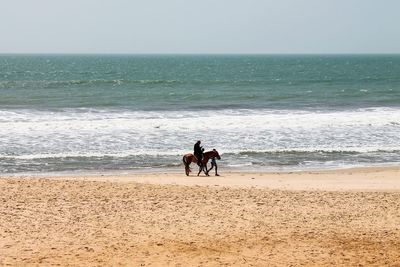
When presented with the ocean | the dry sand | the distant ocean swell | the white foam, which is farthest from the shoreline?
the white foam

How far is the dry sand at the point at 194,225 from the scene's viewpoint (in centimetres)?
1109

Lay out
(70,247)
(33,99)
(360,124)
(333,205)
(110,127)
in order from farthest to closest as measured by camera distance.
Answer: (33,99) < (360,124) < (110,127) < (333,205) < (70,247)

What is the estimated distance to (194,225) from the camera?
12969 mm

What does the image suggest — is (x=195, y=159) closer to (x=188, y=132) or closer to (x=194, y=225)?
(x=194, y=225)

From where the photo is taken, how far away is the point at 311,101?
49.8 m

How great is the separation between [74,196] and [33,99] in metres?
35.9

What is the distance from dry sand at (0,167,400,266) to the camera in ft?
36.4

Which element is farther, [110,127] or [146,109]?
[146,109]

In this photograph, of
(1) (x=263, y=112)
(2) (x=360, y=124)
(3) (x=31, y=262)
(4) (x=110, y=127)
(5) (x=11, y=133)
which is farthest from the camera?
(1) (x=263, y=112)

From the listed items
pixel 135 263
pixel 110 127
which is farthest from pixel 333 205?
pixel 110 127

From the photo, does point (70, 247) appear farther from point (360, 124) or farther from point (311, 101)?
point (311, 101)

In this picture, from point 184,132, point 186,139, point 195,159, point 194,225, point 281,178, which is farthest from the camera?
point 184,132

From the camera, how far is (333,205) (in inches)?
586

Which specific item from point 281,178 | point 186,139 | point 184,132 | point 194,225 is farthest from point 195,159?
point 184,132
